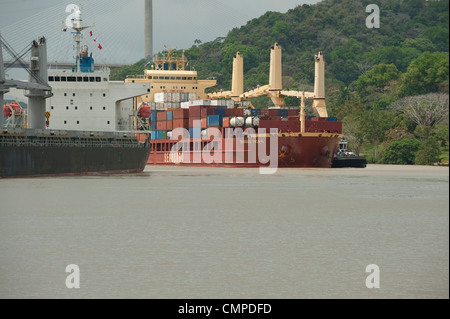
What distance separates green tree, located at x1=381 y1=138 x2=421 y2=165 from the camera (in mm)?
116000

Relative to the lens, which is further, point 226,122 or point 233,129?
point 226,122

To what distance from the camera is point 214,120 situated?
106 metres

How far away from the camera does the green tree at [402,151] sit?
4567 inches

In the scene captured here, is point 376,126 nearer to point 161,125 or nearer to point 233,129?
point 233,129

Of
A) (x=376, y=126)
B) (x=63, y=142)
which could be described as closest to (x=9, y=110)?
(x=63, y=142)

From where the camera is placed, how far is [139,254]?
2020 centimetres

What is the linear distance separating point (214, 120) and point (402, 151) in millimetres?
33191

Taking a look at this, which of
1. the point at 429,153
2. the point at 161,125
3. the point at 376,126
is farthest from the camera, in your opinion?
the point at 376,126

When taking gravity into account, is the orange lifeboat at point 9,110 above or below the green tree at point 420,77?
below

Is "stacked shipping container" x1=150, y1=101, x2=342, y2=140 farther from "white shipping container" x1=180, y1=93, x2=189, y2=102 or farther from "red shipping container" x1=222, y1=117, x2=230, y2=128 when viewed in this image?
"white shipping container" x1=180, y1=93, x2=189, y2=102

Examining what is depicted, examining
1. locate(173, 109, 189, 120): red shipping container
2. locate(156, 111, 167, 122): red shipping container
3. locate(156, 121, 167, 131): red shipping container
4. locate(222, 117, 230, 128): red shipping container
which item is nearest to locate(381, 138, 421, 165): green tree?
locate(222, 117, 230, 128): red shipping container

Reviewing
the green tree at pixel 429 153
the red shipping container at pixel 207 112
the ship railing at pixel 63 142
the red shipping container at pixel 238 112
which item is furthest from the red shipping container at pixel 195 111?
the green tree at pixel 429 153

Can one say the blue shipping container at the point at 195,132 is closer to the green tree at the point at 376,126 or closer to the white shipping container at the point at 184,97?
the white shipping container at the point at 184,97
